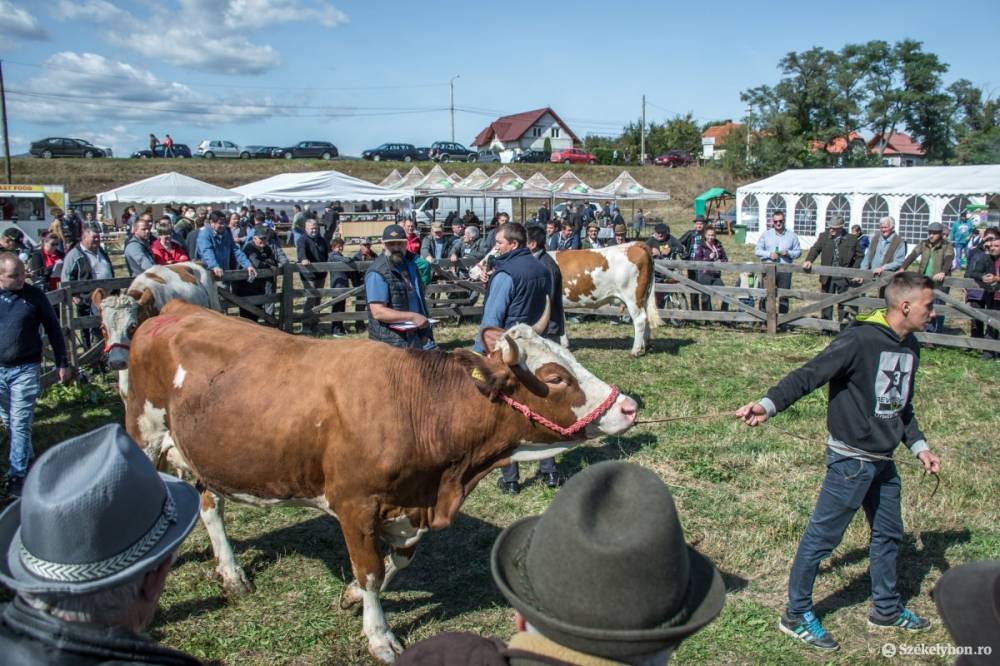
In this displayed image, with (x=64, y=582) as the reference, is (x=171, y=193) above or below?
above

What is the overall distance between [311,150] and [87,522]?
56819 mm

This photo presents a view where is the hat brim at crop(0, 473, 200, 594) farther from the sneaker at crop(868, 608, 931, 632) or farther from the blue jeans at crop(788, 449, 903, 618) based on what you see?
the sneaker at crop(868, 608, 931, 632)

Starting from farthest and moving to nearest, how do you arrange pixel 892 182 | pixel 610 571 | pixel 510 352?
pixel 892 182 → pixel 510 352 → pixel 610 571

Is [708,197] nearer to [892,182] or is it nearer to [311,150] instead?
[892,182]

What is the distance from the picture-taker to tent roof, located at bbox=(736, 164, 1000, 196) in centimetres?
2598

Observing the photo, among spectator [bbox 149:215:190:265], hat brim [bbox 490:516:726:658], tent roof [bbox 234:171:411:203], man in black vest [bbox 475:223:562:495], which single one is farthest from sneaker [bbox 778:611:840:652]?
tent roof [bbox 234:171:411:203]

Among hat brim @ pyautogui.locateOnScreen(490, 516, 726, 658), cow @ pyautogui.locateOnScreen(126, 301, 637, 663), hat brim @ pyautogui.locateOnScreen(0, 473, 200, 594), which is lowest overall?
cow @ pyautogui.locateOnScreen(126, 301, 637, 663)

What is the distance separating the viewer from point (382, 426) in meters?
4.14

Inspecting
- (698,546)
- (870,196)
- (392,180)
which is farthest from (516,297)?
(392,180)

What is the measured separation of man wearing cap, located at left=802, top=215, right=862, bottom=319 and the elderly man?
13438 millimetres

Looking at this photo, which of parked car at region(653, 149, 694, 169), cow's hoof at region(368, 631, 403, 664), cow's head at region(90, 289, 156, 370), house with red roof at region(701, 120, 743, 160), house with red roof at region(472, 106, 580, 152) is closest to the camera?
cow's hoof at region(368, 631, 403, 664)

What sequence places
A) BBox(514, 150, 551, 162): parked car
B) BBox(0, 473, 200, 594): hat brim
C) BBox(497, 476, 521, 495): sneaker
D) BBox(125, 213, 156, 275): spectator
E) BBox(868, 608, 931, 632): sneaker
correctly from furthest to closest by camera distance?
BBox(514, 150, 551, 162): parked car, BBox(125, 213, 156, 275): spectator, BBox(497, 476, 521, 495): sneaker, BBox(868, 608, 931, 632): sneaker, BBox(0, 473, 200, 594): hat brim

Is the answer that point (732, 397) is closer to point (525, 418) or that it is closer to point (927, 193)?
point (525, 418)

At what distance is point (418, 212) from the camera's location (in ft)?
110
